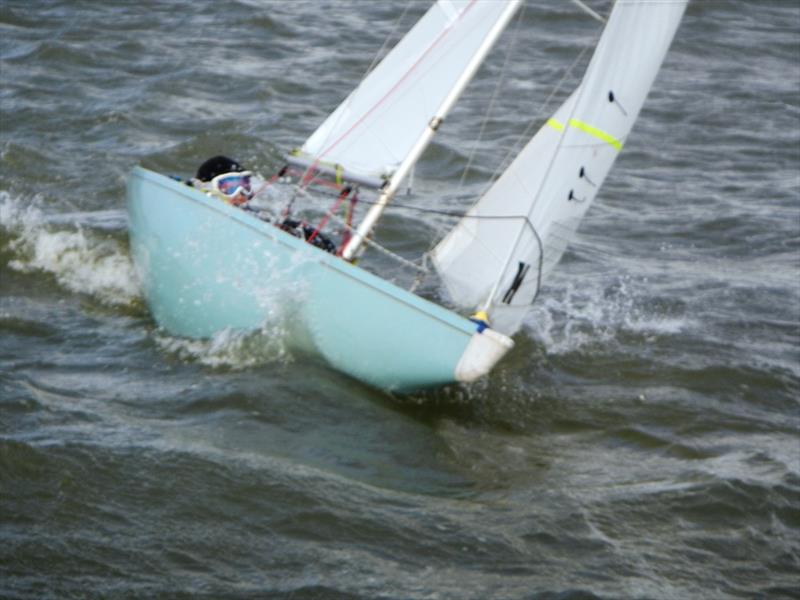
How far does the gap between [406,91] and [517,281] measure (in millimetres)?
1752

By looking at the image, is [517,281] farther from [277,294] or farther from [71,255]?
[71,255]

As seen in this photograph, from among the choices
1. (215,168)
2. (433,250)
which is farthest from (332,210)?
(215,168)

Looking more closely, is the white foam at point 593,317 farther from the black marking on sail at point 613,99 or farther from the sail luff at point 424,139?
the black marking on sail at point 613,99

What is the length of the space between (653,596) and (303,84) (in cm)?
1096

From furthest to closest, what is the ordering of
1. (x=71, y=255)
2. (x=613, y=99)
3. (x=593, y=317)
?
1. (x=71, y=255)
2. (x=593, y=317)
3. (x=613, y=99)

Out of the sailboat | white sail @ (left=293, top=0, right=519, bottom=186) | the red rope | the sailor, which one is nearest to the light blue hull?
the sailboat

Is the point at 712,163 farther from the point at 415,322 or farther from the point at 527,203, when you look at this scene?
the point at 415,322

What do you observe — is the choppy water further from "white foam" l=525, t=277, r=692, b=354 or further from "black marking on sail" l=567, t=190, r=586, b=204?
"black marking on sail" l=567, t=190, r=586, b=204

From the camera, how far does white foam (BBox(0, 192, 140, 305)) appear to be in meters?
11.1

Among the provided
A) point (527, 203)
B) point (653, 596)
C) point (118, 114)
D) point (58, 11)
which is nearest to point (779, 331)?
point (527, 203)

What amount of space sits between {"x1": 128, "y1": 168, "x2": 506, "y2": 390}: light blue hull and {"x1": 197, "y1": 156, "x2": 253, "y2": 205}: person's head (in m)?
0.50

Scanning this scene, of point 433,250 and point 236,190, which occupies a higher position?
point 236,190

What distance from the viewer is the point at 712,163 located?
15.7m

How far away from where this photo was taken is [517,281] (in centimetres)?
972
